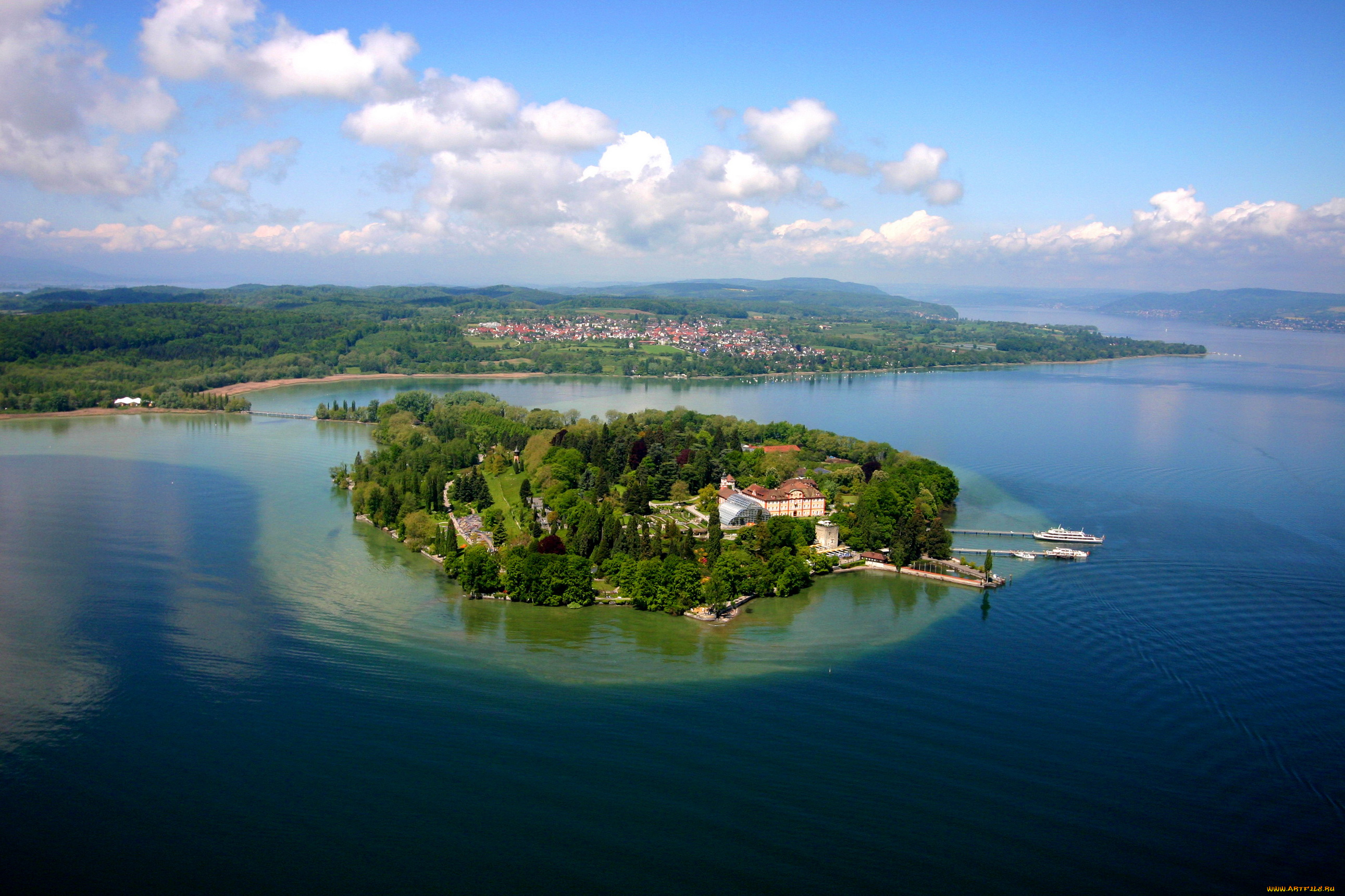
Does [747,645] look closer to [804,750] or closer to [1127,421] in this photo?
[804,750]

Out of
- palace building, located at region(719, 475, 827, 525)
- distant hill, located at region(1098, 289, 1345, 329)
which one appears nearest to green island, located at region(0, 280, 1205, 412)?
palace building, located at region(719, 475, 827, 525)

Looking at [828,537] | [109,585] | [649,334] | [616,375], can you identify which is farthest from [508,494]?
[649,334]

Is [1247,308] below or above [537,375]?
above

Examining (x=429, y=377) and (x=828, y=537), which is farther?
(x=429, y=377)

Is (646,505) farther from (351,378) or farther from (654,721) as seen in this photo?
(351,378)

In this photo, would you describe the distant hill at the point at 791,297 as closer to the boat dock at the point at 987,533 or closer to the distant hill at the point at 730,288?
the distant hill at the point at 730,288

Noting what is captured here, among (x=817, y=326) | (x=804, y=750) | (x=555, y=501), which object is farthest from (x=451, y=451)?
(x=817, y=326)

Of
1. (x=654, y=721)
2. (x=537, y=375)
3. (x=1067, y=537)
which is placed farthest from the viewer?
(x=537, y=375)
